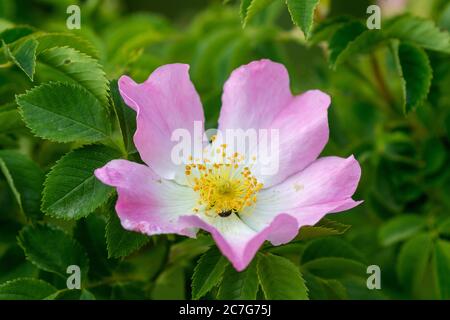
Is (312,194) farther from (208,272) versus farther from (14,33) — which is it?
(14,33)

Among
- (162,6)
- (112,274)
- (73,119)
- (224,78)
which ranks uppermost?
(162,6)

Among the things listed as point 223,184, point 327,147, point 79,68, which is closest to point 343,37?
point 327,147

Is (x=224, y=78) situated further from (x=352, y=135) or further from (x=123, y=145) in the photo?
(x=123, y=145)

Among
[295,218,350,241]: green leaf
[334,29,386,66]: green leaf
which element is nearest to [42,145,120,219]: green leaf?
A: [295,218,350,241]: green leaf

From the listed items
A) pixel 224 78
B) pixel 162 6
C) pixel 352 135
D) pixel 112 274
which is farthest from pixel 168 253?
pixel 162 6

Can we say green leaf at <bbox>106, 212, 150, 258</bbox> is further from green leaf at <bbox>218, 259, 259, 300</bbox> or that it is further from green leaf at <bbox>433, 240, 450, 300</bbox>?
green leaf at <bbox>433, 240, 450, 300</bbox>

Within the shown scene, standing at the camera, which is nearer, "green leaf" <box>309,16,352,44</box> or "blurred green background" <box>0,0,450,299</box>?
"blurred green background" <box>0,0,450,299</box>
